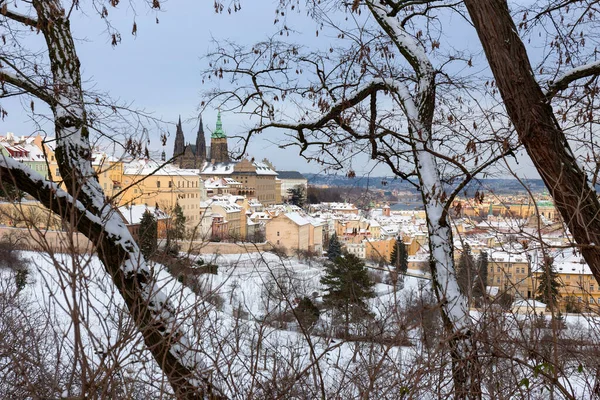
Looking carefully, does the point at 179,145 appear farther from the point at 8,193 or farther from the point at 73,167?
the point at 8,193

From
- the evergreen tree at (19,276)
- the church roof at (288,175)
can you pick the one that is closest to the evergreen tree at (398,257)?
the evergreen tree at (19,276)

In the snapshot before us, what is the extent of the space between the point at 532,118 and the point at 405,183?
1130 millimetres

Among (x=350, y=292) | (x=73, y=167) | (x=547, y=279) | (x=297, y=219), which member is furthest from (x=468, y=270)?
(x=297, y=219)

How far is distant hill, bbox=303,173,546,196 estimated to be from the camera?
85.4 inches

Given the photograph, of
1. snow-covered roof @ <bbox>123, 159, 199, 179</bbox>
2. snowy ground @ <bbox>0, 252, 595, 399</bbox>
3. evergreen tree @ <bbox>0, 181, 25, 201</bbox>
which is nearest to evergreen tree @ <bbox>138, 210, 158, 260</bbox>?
snowy ground @ <bbox>0, 252, 595, 399</bbox>

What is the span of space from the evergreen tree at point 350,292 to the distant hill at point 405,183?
0.54 m

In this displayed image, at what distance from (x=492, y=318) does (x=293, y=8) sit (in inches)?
95.2

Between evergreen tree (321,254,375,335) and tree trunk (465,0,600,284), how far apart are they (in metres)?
0.87

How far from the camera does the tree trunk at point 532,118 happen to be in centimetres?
209

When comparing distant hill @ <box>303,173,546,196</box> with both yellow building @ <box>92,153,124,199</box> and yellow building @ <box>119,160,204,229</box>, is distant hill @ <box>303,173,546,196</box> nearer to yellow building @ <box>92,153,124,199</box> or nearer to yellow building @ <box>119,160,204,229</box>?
yellow building @ <box>119,160,204,229</box>

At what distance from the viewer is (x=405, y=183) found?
3221mm

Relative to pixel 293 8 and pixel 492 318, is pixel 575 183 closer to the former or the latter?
pixel 492 318

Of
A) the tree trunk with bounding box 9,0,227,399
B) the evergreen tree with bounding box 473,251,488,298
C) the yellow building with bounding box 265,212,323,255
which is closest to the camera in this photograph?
the evergreen tree with bounding box 473,251,488,298

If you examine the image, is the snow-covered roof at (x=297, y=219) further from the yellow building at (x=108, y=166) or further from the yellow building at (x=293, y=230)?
the yellow building at (x=108, y=166)
